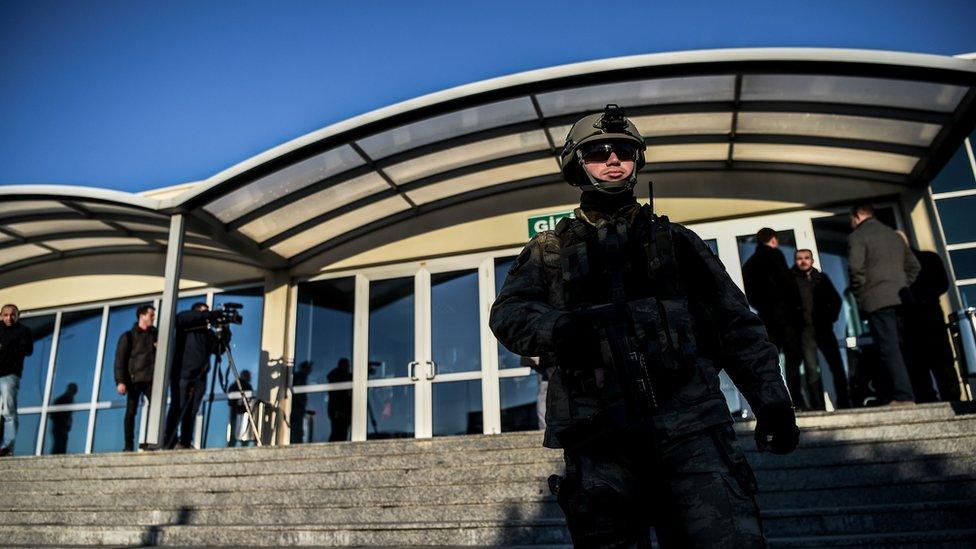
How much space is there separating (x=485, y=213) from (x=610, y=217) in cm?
799

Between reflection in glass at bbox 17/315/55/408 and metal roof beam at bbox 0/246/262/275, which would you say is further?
reflection in glass at bbox 17/315/55/408

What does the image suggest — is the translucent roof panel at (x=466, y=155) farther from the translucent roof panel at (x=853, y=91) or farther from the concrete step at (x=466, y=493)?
the concrete step at (x=466, y=493)

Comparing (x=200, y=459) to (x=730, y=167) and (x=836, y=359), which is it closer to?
(x=836, y=359)

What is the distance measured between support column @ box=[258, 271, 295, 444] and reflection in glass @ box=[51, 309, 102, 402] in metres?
3.31

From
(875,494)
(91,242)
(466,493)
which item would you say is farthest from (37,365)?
(875,494)

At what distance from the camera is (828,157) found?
8641mm

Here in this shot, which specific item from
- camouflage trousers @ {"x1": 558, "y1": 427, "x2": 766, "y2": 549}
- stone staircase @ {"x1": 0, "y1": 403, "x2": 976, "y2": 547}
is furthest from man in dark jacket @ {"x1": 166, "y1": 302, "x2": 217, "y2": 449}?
camouflage trousers @ {"x1": 558, "y1": 427, "x2": 766, "y2": 549}

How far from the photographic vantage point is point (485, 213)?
33.2 ft

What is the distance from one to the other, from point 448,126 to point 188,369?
420 cm

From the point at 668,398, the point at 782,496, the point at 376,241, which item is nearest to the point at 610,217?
the point at 668,398

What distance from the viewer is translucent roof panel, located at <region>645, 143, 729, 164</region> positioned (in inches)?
348

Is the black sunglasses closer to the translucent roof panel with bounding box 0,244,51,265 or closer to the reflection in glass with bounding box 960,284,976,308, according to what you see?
the reflection in glass with bounding box 960,284,976,308

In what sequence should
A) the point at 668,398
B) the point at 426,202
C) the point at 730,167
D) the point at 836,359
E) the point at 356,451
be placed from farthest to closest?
1. the point at 426,202
2. the point at 730,167
3. the point at 836,359
4. the point at 356,451
5. the point at 668,398

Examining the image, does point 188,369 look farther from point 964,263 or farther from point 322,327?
point 964,263
